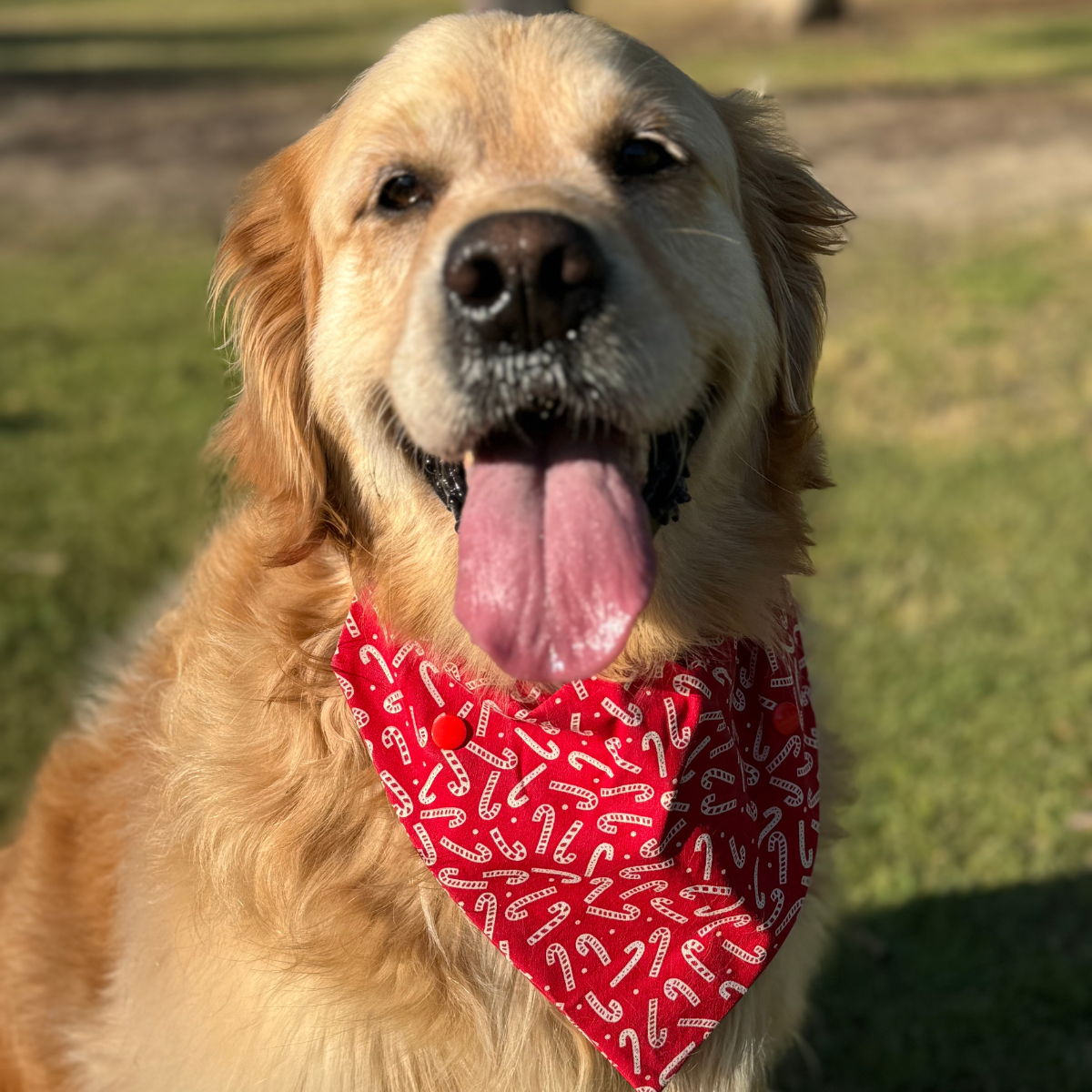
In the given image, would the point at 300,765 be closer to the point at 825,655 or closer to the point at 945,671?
the point at 825,655

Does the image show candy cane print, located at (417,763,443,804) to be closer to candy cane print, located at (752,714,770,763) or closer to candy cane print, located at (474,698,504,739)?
candy cane print, located at (474,698,504,739)

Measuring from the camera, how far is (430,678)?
256 centimetres

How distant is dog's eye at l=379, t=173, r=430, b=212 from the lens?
8.45 ft

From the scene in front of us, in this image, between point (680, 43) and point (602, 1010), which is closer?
point (602, 1010)

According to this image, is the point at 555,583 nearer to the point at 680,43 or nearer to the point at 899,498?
the point at 899,498

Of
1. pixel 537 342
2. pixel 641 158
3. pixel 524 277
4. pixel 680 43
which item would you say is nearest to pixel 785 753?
pixel 537 342

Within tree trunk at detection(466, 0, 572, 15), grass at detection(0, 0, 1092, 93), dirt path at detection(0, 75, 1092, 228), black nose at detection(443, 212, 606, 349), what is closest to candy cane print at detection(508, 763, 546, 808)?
black nose at detection(443, 212, 606, 349)

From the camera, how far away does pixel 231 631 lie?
271 cm

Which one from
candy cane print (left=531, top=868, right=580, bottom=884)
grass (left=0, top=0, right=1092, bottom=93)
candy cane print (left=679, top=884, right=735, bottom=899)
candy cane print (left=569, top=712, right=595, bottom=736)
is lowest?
grass (left=0, top=0, right=1092, bottom=93)

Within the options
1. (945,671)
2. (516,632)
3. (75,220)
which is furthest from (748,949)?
(75,220)

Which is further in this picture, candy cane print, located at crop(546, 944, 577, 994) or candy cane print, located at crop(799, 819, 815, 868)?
candy cane print, located at crop(799, 819, 815, 868)

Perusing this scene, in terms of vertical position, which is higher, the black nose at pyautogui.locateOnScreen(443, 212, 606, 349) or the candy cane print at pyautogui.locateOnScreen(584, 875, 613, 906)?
the black nose at pyautogui.locateOnScreen(443, 212, 606, 349)

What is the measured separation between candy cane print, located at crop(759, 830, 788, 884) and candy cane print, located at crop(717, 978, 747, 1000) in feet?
0.78

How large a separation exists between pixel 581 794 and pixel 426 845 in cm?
34
